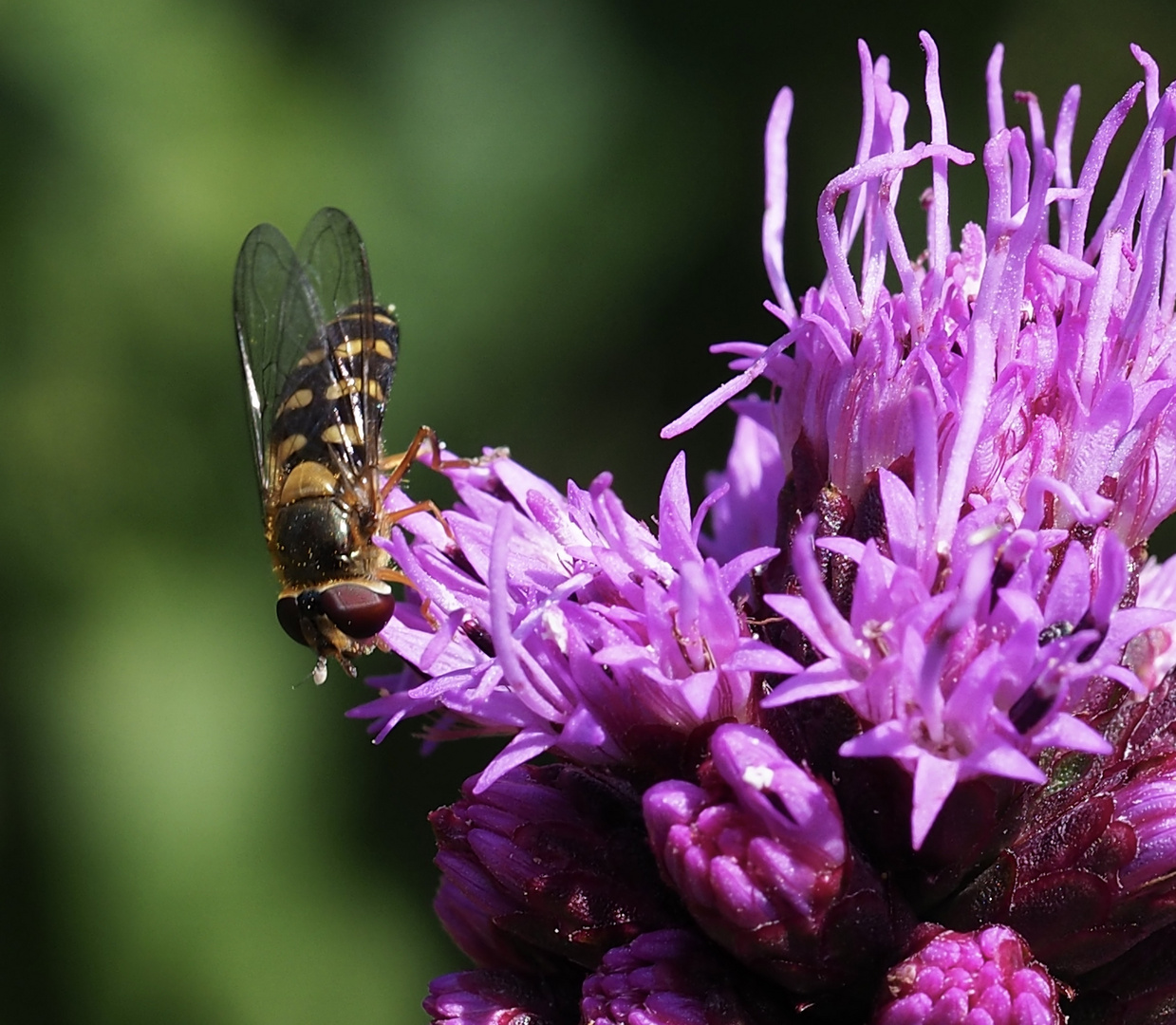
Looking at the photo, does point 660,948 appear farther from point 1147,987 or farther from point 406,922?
point 406,922

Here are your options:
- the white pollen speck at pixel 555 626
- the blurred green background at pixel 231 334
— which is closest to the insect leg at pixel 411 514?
the white pollen speck at pixel 555 626

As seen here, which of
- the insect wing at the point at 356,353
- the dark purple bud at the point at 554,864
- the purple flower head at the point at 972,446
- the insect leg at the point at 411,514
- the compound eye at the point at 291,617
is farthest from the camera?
the insect wing at the point at 356,353

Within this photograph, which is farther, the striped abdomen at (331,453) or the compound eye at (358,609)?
the striped abdomen at (331,453)

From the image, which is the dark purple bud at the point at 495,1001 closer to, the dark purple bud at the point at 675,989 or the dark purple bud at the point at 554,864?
the dark purple bud at the point at 554,864

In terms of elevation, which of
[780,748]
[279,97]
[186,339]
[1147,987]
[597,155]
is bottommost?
[1147,987]

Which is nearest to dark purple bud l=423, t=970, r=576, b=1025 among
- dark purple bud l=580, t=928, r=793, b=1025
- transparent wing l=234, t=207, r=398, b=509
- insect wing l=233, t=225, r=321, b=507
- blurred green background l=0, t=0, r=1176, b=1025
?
dark purple bud l=580, t=928, r=793, b=1025

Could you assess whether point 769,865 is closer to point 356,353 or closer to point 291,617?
point 291,617

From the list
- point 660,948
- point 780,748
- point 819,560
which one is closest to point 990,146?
point 819,560
